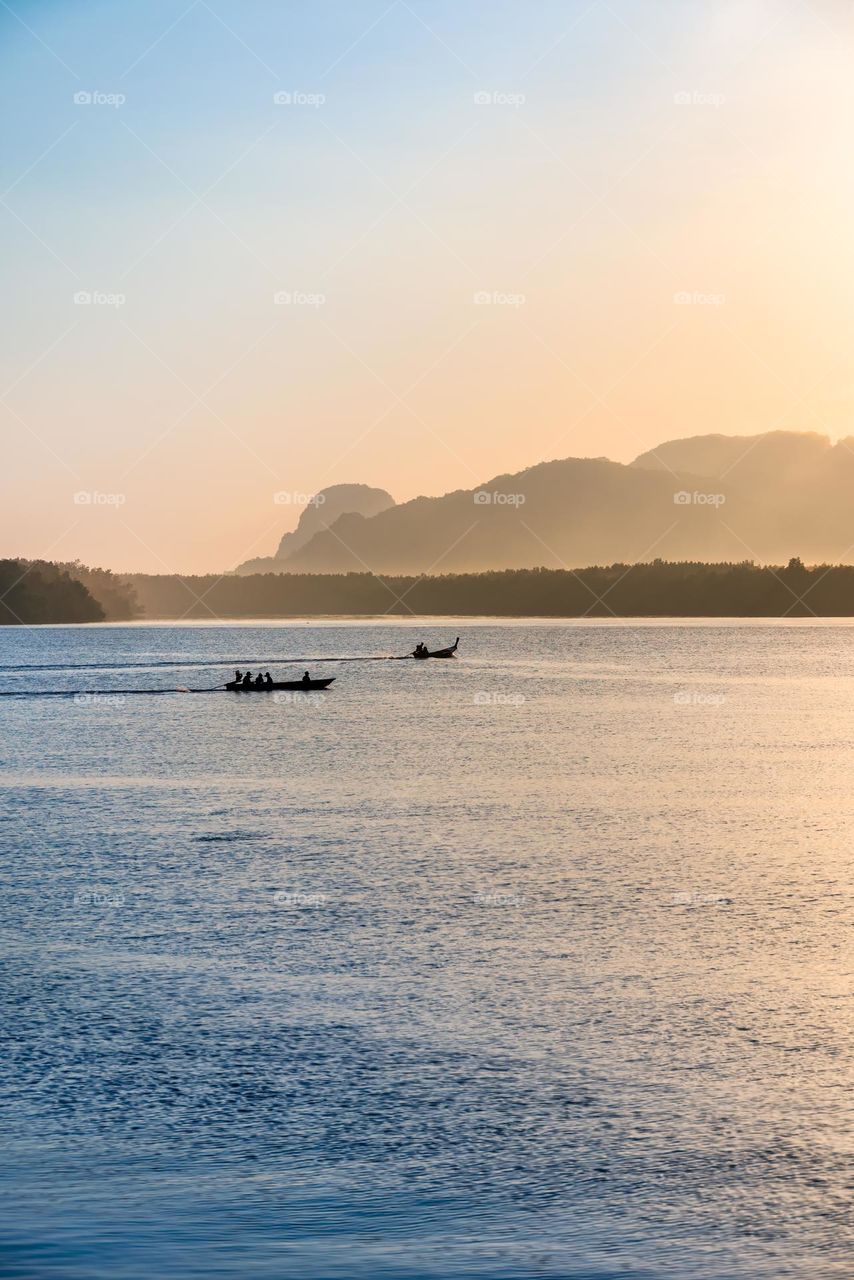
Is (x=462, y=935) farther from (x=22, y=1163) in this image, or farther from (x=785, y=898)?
(x=22, y=1163)

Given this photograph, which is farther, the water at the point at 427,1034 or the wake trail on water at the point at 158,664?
the wake trail on water at the point at 158,664

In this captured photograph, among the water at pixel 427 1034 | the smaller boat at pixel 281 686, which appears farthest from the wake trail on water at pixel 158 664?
the water at pixel 427 1034

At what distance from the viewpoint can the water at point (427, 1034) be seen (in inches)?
506

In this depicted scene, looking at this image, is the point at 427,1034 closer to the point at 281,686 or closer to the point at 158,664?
the point at 281,686

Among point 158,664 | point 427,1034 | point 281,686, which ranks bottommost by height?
point 427,1034

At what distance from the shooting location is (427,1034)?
19.5m

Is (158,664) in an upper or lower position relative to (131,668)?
upper

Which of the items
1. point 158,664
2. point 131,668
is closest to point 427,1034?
point 131,668

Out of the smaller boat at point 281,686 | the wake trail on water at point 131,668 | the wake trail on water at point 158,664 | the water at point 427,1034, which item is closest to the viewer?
the water at point 427,1034

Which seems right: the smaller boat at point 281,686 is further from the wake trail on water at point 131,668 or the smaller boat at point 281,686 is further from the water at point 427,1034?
the water at point 427,1034

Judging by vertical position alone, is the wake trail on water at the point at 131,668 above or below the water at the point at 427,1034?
above

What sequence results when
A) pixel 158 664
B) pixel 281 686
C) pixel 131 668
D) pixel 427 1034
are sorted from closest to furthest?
pixel 427 1034 → pixel 281 686 → pixel 131 668 → pixel 158 664

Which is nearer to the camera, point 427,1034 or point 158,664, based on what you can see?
point 427,1034

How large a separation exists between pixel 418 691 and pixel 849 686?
4229 centimetres
